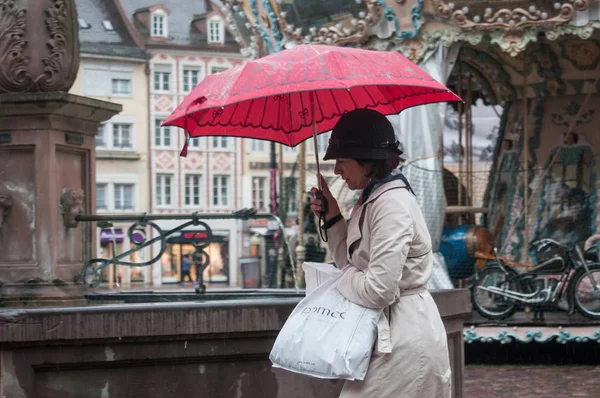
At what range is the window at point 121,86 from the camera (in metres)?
62.9

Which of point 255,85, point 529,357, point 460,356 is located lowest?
point 529,357

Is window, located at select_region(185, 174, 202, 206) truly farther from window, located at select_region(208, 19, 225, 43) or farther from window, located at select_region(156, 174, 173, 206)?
window, located at select_region(208, 19, 225, 43)

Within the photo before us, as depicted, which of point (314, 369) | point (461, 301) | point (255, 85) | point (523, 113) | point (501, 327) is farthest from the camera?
point (523, 113)

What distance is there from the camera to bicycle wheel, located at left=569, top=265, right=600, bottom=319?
1388 centimetres

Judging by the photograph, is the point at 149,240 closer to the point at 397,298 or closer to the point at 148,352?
the point at 148,352

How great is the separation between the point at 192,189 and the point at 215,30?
8.43 metres

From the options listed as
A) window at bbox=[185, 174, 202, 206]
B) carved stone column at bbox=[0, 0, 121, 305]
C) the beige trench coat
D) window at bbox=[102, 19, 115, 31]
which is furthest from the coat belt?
window at bbox=[185, 174, 202, 206]

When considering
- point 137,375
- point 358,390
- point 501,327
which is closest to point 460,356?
point 137,375

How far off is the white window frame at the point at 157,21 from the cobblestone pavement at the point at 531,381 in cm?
5290

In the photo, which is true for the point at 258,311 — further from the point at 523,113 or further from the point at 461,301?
the point at 523,113

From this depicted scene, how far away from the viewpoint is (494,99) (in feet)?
62.7

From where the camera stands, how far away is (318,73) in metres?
5.12

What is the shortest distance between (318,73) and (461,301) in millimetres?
2343

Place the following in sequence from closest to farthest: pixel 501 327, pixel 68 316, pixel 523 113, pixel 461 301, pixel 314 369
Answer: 1. pixel 314 369
2. pixel 68 316
3. pixel 461 301
4. pixel 501 327
5. pixel 523 113
